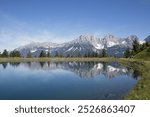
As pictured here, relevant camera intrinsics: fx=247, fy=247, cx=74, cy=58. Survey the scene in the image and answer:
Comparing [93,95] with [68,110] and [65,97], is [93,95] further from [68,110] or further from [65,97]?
[68,110]

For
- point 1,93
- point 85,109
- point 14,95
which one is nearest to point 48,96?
point 14,95

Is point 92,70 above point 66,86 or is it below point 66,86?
above

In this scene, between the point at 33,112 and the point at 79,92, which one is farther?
the point at 79,92

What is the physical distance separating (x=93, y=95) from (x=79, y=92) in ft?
11.4

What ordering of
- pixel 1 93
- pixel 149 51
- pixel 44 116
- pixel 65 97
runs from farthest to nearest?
pixel 149 51 < pixel 1 93 < pixel 65 97 < pixel 44 116

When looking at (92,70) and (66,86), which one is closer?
(66,86)

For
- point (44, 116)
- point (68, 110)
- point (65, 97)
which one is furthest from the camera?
point (65, 97)

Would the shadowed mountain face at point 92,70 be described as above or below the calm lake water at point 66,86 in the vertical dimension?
above

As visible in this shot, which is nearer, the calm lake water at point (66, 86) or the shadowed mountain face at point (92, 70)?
the calm lake water at point (66, 86)

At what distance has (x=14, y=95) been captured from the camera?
→ 127 ft

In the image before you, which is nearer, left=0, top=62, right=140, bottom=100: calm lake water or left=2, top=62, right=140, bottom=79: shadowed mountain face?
left=0, top=62, right=140, bottom=100: calm lake water

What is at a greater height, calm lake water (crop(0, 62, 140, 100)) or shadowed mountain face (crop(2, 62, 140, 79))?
shadowed mountain face (crop(2, 62, 140, 79))

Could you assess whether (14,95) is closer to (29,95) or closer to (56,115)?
(29,95)

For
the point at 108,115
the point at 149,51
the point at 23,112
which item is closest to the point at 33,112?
the point at 23,112
